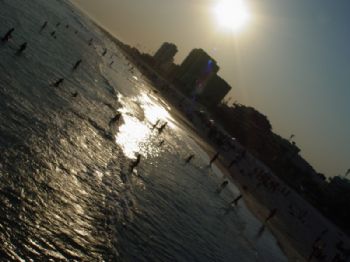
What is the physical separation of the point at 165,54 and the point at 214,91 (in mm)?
44201

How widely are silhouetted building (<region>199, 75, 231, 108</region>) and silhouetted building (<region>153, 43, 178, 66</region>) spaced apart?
117 feet

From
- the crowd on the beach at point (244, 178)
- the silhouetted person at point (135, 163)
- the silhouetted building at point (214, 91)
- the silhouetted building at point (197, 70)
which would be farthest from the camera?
the silhouetted building at point (214, 91)

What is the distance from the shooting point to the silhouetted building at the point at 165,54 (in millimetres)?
164000

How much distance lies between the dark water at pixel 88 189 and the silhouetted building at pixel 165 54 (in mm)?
127615

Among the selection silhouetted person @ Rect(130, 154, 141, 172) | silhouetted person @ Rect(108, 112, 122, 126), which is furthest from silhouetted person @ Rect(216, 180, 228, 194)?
silhouetted person @ Rect(130, 154, 141, 172)

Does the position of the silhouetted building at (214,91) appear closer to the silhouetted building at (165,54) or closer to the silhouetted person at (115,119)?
the silhouetted building at (165,54)

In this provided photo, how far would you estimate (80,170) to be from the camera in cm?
1905

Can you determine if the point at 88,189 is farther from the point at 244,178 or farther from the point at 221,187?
the point at 244,178

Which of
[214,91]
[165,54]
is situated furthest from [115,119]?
[165,54]

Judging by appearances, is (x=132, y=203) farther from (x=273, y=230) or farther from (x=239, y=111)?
(x=239, y=111)

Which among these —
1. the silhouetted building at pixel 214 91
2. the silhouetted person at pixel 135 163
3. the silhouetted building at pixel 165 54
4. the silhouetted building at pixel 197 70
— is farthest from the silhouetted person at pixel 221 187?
the silhouetted building at pixel 165 54

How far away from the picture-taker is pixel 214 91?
133 metres

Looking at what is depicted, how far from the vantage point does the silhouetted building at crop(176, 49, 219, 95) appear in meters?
130

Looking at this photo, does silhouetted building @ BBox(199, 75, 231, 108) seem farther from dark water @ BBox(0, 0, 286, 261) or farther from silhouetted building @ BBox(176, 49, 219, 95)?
dark water @ BBox(0, 0, 286, 261)
